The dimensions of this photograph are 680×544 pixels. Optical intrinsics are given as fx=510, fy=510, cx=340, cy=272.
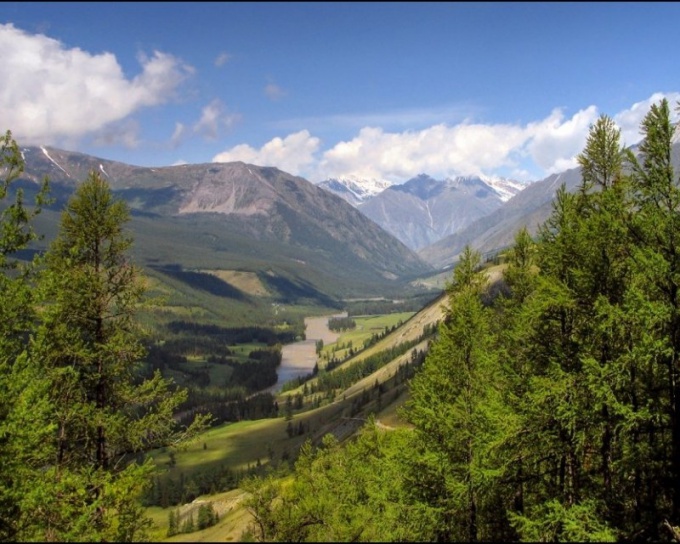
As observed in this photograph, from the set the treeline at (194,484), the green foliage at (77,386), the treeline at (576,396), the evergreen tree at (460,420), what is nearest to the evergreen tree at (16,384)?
the green foliage at (77,386)

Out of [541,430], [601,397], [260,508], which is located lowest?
[260,508]

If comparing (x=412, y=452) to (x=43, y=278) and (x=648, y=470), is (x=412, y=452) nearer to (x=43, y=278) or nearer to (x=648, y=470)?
(x=648, y=470)

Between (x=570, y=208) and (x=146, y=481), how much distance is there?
20240mm

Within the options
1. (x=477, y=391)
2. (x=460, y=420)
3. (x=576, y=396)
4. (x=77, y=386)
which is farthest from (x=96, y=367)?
(x=576, y=396)

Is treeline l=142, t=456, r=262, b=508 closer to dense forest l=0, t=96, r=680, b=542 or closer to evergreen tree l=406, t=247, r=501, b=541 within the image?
evergreen tree l=406, t=247, r=501, b=541

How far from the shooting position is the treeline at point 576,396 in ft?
53.1

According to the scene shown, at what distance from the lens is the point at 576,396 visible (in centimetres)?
1744

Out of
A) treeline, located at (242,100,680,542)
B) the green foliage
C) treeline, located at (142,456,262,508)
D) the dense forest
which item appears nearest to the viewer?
the green foliage

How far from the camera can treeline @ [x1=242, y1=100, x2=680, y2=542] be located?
16.2 metres

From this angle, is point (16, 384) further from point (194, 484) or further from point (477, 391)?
point (194, 484)

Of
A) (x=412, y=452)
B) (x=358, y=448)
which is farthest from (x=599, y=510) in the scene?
(x=358, y=448)

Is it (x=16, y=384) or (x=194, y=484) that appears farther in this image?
(x=194, y=484)

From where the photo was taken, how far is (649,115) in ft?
59.2

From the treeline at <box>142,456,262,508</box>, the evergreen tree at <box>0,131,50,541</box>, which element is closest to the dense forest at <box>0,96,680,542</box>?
the evergreen tree at <box>0,131,50,541</box>
